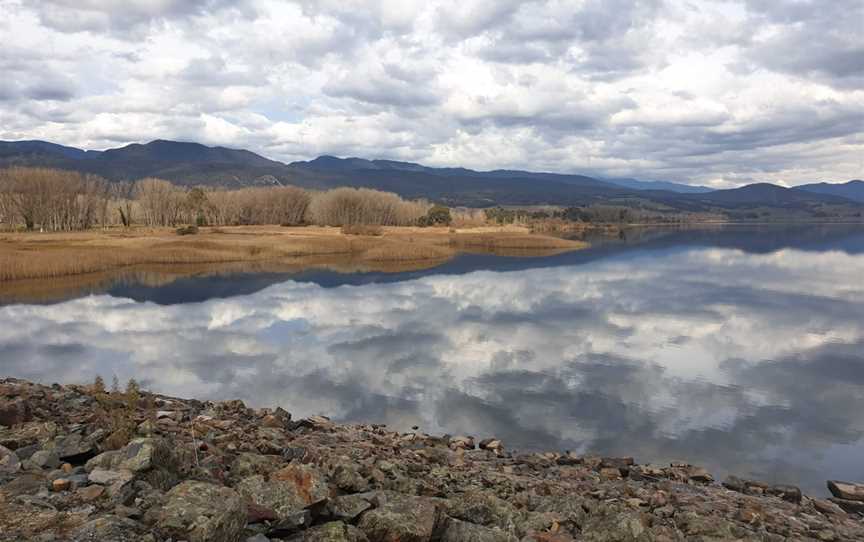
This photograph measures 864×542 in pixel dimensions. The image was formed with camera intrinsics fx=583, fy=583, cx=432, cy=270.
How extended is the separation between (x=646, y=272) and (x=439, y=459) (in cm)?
5080

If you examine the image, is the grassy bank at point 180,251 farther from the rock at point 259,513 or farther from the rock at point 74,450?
the rock at point 259,513

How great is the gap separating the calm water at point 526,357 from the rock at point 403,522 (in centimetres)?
886

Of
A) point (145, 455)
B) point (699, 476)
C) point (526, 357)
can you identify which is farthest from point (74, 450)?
point (526, 357)

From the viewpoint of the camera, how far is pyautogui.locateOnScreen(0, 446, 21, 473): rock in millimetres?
6955

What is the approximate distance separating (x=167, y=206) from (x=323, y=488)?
127 m

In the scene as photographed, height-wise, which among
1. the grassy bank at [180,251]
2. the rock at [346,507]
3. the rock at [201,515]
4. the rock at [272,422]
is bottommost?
the grassy bank at [180,251]

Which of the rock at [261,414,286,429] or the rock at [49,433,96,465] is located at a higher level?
the rock at [49,433,96,465]

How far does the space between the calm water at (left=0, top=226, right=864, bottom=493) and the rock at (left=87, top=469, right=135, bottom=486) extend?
10.4 m

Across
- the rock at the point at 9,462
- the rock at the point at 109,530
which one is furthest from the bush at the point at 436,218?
the rock at the point at 109,530

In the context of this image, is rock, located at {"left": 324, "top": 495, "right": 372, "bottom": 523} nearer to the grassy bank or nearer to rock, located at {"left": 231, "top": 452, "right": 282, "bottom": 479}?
rock, located at {"left": 231, "top": 452, "right": 282, "bottom": 479}

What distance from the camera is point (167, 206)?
121 m

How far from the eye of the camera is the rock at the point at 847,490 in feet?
40.7

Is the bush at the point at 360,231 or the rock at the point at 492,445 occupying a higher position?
the bush at the point at 360,231

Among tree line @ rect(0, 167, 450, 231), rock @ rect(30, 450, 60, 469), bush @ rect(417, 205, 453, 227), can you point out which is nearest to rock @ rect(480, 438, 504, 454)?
rock @ rect(30, 450, 60, 469)
